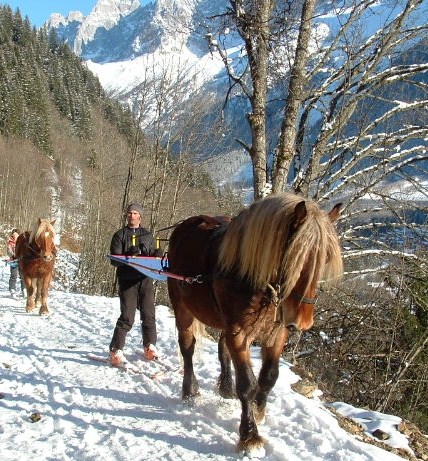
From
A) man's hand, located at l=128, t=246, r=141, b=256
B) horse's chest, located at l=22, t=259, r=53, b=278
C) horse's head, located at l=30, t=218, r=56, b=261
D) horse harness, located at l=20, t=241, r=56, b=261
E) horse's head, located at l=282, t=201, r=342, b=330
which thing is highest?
horse's head, located at l=282, t=201, r=342, b=330

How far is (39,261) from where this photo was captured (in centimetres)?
1053

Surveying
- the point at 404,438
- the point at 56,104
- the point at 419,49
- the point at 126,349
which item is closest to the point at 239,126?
the point at 419,49

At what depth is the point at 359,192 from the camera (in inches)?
262

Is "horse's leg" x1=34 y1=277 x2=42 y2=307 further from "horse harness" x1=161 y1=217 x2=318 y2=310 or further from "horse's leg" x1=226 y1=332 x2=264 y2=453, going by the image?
"horse's leg" x1=226 y1=332 x2=264 y2=453

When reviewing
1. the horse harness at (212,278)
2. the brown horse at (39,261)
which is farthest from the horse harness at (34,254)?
the horse harness at (212,278)

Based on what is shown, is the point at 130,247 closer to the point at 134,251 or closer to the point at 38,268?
the point at 134,251

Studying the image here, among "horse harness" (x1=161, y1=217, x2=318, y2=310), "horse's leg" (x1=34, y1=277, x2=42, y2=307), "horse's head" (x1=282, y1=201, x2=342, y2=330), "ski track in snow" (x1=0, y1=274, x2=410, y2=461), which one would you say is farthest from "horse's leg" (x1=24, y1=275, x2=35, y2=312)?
"horse's head" (x1=282, y1=201, x2=342, y2=330)

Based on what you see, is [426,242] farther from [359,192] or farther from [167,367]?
[167,367]

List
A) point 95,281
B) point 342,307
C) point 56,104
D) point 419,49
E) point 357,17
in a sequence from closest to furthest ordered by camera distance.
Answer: point 357,17 < point 419,49 < point 342,307 < point 95,281 < point 56,104

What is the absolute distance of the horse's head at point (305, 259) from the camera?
302 cm

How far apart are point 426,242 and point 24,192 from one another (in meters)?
44.1

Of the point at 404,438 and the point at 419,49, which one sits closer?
the point at 404,438

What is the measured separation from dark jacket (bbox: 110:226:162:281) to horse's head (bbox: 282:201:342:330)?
316 centimetres

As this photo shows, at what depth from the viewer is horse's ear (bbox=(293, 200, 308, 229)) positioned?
302cm
